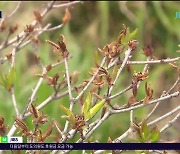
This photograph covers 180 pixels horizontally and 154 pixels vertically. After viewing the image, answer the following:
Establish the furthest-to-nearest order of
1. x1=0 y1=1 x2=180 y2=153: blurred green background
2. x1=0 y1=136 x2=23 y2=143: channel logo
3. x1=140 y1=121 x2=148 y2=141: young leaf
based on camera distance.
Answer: x1=0 y1=1 x2=180 y2=153: blurred green background
x1=0 y1=136 x2=23 y2=143: channel logo
x1=140 y1=121 x2=148 y2=141: young leaf

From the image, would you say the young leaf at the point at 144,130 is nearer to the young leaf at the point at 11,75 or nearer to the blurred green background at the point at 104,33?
the young leaf at the point at 11,75

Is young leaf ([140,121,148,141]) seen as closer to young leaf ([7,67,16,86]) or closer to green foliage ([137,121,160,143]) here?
green foliage ([137,121,160,143])

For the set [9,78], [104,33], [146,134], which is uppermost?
[104,33]

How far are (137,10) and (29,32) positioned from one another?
0.89 m

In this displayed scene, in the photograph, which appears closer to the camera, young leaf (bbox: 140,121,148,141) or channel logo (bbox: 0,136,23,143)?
young leaf (bbox: 140,121,148,141)

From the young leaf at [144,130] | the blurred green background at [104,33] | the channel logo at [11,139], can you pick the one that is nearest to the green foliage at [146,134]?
the young leaf at [144,130]

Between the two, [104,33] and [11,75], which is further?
[104,33]

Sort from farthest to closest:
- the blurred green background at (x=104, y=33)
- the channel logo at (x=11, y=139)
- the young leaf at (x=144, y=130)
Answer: the blurred green background at (x=104, y=33) < the channel logo at (x=11, y=139) < the young leaf at (x=144, y=130)

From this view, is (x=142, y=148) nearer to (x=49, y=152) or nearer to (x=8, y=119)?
(x=49, y=152)

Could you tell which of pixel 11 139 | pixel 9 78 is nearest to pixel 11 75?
pixel 9 78

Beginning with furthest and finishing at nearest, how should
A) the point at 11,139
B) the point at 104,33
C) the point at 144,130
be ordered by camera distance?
the point at 104,33
the point at 11,139
the point at 144,130
